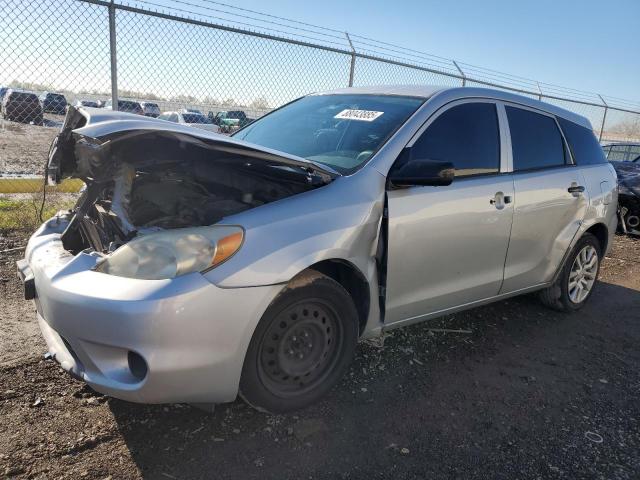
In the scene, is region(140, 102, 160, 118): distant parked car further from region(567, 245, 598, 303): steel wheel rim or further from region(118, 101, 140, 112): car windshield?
region(567, 245, 598, 303): steel wheel rim

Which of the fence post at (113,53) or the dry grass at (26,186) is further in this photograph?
the dry grass at (26,186)

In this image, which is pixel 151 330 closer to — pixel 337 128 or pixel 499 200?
pixel 337 128

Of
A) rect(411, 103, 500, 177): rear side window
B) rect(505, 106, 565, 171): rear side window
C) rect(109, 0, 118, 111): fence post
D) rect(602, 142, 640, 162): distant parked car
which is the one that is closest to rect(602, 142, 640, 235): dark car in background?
rect(602, 142, 640, 162): distant parked car

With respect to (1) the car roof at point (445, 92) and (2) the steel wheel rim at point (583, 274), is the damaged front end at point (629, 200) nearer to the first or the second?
(2) the steel wheel rim at point (583, 274)

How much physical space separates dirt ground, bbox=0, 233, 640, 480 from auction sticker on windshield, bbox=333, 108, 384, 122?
1.54m

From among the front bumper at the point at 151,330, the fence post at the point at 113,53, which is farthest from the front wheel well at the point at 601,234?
the fence post at the point at 113,53

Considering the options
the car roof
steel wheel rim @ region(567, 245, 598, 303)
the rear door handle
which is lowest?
steel wheel rim @ region(567, 245, 598, 303)

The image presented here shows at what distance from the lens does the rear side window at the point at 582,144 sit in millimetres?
4398

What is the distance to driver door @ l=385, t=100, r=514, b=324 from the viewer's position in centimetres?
299

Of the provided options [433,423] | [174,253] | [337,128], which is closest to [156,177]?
[174,253]

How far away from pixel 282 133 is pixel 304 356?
1687mm

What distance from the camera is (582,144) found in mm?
4535

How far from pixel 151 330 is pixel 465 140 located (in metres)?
2.37

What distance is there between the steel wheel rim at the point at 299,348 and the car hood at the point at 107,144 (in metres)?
0.73
